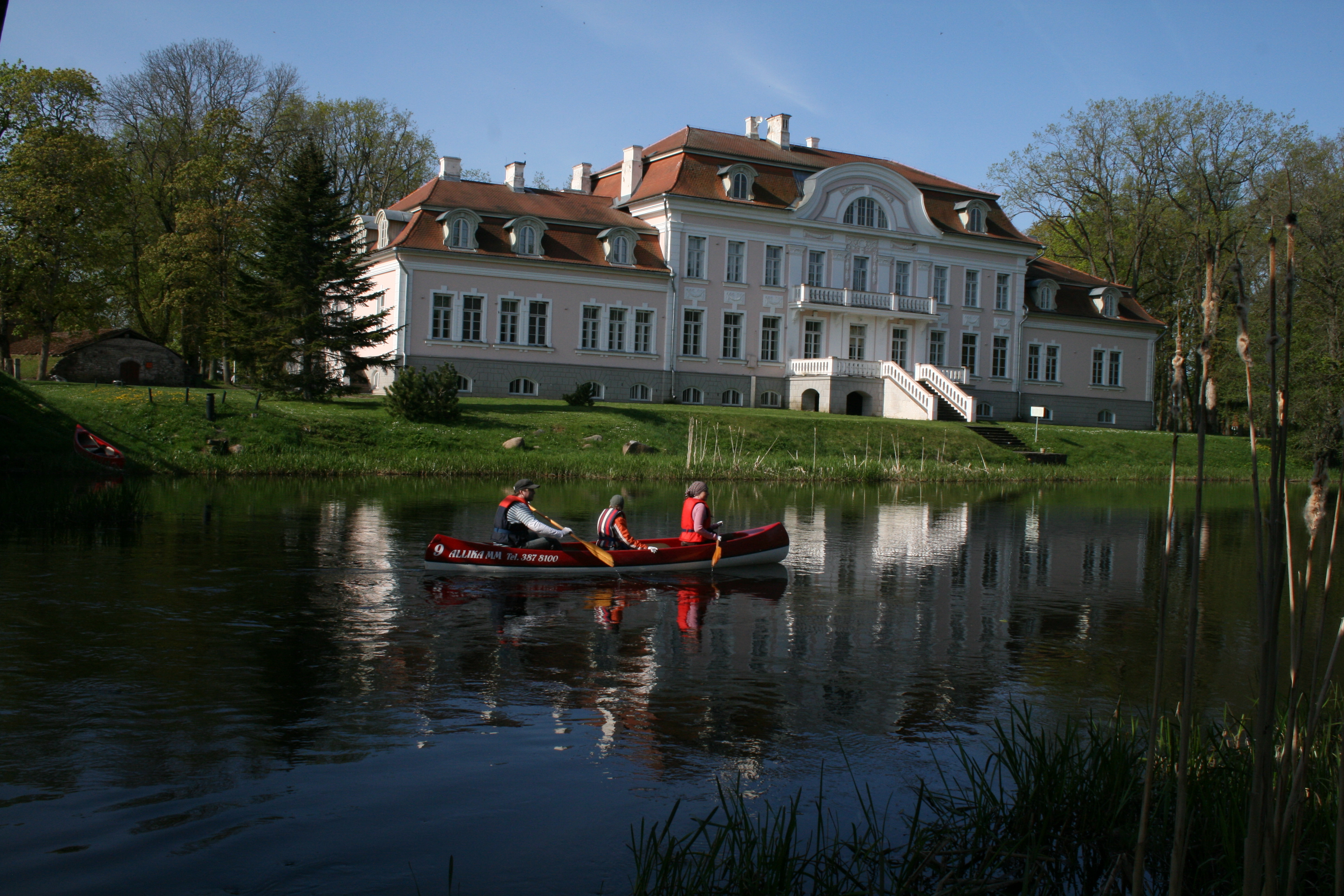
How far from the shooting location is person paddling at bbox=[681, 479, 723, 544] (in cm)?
1569

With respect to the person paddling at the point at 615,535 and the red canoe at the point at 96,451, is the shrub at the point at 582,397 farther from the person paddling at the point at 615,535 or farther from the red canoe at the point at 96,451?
the person paddling at the point at 615,535

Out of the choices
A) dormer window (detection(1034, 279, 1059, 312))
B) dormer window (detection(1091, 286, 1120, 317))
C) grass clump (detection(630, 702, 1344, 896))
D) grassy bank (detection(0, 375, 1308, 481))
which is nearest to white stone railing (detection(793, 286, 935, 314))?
grassy bank (detection(0, 375, 1308, 481))

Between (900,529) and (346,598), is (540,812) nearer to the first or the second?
(346,598)

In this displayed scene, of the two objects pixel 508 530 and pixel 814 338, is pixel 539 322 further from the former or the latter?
pixel 508 530

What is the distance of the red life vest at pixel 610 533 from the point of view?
1514cm

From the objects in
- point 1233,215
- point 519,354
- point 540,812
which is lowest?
point 540,812

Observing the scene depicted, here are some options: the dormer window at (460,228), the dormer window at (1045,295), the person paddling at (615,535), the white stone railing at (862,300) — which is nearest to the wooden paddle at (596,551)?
the person paddling at (615,535)

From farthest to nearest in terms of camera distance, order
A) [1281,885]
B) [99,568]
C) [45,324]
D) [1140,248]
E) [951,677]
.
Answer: [1140,248]
[45,324]
[99,568]
[951,677]
[1281,885]

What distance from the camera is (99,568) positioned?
13844 millimetres

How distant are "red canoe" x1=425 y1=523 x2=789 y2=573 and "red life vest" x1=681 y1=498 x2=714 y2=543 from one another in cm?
19

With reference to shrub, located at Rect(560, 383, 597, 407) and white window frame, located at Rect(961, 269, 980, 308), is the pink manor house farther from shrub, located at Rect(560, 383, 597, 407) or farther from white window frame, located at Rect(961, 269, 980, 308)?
shrub, located at Rect(560, 383, 597, 407)

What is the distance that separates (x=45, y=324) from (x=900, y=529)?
36.3 meters

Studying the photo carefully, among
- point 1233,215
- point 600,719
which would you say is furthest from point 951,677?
point 1233,215

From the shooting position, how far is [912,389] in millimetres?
47969
